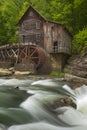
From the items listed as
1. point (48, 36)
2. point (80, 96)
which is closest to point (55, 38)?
point (48, 36)

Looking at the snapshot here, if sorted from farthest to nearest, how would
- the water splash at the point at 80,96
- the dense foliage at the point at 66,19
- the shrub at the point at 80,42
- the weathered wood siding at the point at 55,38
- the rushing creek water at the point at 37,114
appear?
the dense foliage at the point at 66,19 → the weathered wood siding at the point at 55,38 → the shrub at the point at 80,42 → the water splash at the point at 80,96 → the rushing creek water at the point at 37,114

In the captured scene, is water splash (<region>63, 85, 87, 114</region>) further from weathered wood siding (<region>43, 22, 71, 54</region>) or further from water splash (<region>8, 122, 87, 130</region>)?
weathered wood siding (<region>43, 22, 71, 54</region>)

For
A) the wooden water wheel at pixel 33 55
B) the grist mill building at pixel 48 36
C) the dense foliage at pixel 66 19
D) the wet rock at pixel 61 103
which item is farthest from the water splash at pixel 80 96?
the wooden water wheel at pixel 33 55

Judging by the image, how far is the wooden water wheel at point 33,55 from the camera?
97.7 feet

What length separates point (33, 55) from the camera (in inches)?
1244

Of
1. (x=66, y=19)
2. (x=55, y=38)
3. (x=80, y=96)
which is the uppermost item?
(x=66, y=19)

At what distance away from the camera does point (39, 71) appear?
30.4 m

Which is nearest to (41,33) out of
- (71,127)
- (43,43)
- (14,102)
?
(43,43)

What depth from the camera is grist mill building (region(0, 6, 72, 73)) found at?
29.7 metres

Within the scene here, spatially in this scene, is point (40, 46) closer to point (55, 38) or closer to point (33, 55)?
point (33, 55)

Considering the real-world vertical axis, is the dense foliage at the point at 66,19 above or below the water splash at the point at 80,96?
above

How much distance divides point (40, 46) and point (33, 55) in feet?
4.34

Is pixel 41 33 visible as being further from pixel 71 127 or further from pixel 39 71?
pixel 71 127

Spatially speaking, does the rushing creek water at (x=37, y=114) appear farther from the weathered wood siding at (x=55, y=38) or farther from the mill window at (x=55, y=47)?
the weathered wood siding at (x=55, y=38)
